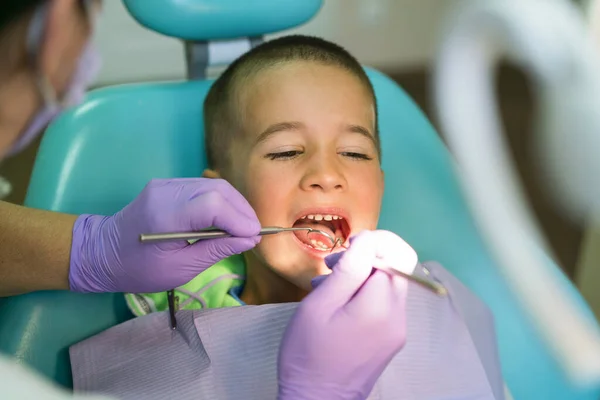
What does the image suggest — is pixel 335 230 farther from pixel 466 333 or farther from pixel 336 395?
pixel 336 395

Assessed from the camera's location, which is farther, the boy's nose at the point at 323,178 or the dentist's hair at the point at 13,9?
the boy's nose at the point at 323,178

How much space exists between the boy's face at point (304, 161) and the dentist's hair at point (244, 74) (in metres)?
0.03

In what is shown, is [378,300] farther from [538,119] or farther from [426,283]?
[538,119]

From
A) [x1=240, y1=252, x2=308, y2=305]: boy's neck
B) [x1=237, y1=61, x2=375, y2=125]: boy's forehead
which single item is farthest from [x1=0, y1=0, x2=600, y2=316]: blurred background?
[x1=240, y1=252, x2=308, y2=305]: boy's neck

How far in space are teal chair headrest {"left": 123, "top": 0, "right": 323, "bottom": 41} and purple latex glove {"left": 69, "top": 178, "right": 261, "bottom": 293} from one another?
518 mm

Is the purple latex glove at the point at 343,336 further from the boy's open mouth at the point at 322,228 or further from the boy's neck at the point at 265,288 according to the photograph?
the boy's neck at the point at 265,288

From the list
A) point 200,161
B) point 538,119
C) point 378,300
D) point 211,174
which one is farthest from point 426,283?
point 200,161

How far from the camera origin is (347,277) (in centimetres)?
98

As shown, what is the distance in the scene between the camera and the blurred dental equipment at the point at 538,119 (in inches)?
21.8

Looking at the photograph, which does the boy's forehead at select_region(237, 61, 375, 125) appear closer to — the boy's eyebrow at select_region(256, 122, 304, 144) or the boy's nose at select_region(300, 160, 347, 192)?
the boy's eyebrow at select_region(256, 122, 304, 144)

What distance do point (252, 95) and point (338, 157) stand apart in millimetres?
231

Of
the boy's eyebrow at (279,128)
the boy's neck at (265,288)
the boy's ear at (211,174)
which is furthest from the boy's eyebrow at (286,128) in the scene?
the boy's neck at (265,288)

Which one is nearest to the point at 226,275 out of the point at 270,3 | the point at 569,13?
the point at 270,3

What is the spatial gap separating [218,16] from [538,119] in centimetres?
100
